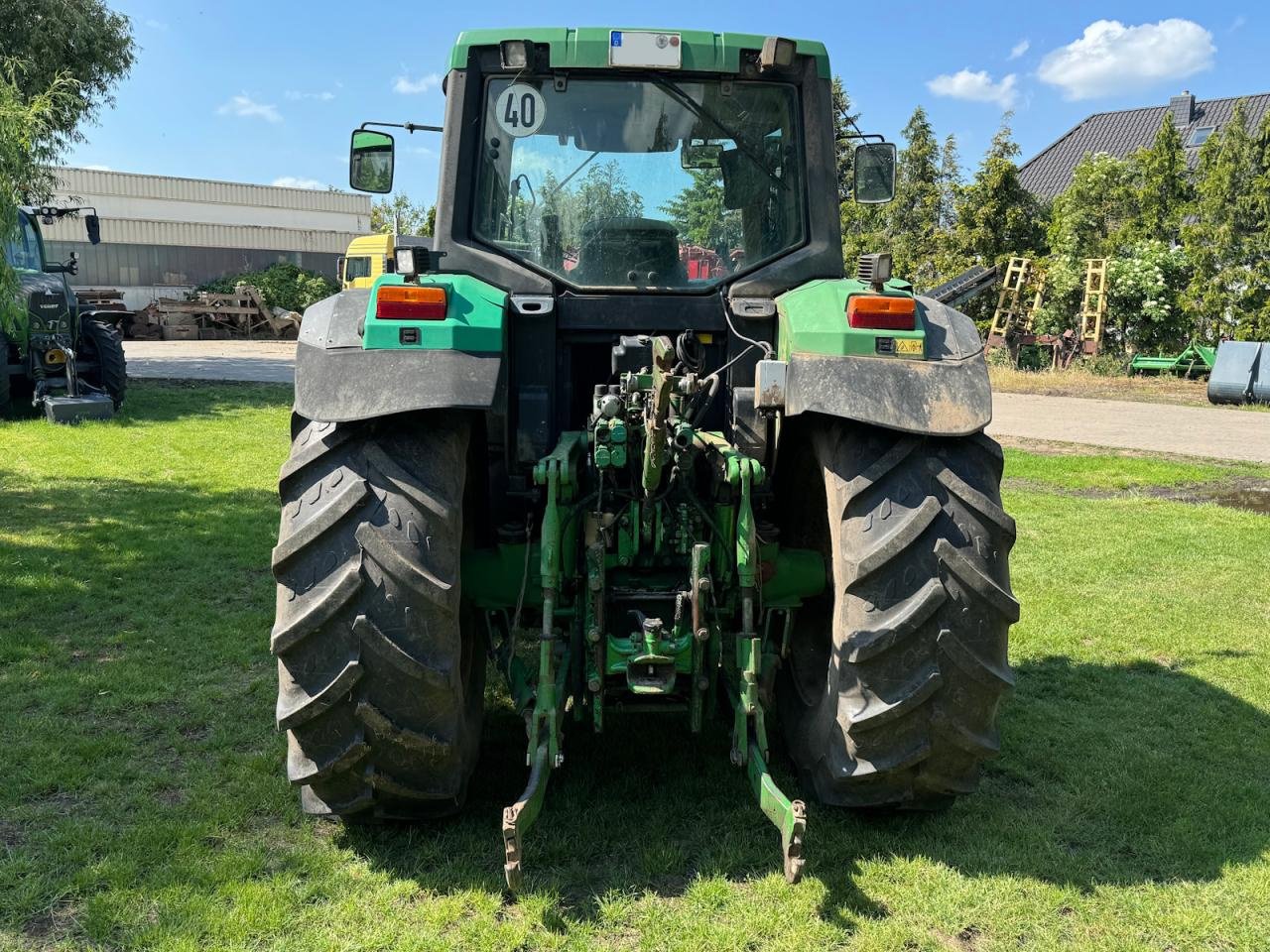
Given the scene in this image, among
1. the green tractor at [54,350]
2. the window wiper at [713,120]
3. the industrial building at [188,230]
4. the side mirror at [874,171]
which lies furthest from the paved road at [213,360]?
the window wiper at [713,120]

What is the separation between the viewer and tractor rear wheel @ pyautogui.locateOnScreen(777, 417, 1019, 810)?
3047mm

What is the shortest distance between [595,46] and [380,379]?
61.8 inches

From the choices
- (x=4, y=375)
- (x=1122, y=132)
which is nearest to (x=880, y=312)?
(x=4, y=375)

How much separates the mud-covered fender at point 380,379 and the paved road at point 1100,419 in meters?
11.0

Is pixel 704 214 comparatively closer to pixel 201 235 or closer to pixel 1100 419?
pixel 1100 419

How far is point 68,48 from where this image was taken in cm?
1702

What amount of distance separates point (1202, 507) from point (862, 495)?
7.01 m

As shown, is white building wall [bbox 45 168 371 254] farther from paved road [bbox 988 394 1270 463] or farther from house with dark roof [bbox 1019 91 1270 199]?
paved road [bbox 988 394 1270 463]

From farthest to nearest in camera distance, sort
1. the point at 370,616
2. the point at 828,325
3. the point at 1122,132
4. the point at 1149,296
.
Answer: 1. the point at 1122,132
2. the point at 1149,296
3. the point at 828,325
4. the point at 370,616

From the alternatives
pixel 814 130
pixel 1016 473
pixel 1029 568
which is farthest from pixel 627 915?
pixel 1016 473

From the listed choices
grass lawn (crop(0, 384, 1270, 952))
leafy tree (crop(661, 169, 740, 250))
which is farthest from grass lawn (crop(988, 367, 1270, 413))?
leafy tree (crop(661, 169, 740, 250))

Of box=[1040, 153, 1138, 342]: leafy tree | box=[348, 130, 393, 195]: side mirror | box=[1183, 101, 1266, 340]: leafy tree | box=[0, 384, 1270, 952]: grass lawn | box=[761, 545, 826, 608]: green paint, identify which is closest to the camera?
box=[0, 384, 1270, 952]: grass lawn

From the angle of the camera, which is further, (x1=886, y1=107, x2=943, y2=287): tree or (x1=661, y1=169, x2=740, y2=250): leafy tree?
(x1=886, y1=107, x2=943, y2=287): tree

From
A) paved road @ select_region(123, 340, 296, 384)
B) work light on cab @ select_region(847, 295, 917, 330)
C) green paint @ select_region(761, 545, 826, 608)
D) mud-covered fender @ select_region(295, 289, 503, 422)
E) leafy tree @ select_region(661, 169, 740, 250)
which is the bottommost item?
paved road @ select_region(123, 340, 296, 384)
